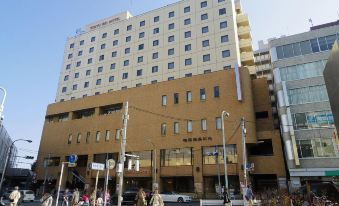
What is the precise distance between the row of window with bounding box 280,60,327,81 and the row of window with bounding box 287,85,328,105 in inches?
66.9

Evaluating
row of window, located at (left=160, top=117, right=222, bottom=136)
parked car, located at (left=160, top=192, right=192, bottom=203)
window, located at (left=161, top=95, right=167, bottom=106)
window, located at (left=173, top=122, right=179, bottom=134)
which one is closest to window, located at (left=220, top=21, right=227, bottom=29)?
window, located at (left=161, top=95, right=167, bottom=106)

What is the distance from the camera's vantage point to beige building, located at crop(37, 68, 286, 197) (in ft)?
122

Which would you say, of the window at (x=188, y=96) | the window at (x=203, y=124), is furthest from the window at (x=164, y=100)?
the window at (x=203, y=124)

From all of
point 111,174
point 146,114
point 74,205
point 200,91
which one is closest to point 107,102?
point 146,114

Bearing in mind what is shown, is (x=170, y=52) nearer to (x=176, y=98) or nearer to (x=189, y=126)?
(x=176, y=98)

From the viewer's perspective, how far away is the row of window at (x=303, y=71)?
116 feet

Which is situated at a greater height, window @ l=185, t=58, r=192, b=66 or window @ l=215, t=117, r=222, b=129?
window @ l=185, t=58, r=192, b=66

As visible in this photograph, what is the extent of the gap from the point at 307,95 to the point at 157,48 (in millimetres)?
29414

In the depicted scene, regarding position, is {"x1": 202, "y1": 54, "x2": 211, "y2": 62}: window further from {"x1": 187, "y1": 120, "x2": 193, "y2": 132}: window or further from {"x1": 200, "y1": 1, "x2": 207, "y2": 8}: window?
{"x1": 187, "y1": 120, "x2": 193, "y2": 132}: window

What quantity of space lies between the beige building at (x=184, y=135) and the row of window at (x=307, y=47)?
576 cm

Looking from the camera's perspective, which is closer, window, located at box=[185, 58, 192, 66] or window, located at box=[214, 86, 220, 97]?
window, located at box=[214, 86, 220, 97]

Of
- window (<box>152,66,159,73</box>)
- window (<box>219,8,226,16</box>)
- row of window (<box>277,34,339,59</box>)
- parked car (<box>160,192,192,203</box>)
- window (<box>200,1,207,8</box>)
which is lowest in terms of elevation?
parked car (<box>160,192,192,203</box>)

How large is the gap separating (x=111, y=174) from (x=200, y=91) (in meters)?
20.5

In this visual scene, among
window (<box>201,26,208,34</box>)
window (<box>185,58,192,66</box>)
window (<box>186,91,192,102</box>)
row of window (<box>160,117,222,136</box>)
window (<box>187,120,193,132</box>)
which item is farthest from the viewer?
window (<box>201,26,208,34</box>)
